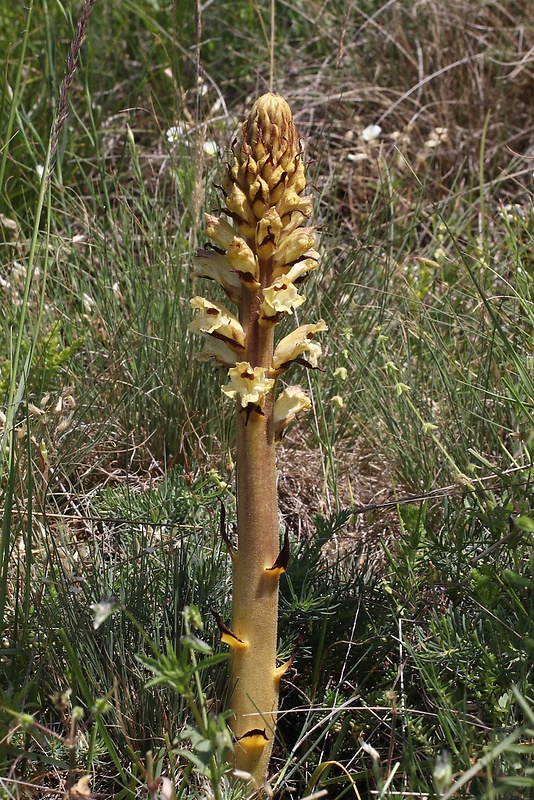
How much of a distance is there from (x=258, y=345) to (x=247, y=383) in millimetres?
90

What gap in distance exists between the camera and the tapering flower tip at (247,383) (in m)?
1.63

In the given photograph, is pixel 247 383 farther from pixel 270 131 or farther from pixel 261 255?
pixel 270 131

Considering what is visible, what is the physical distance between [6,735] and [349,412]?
1635 mm

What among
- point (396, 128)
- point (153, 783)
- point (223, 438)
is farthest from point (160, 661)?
point (396, 128)

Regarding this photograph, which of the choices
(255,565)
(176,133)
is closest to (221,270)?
(255,565)

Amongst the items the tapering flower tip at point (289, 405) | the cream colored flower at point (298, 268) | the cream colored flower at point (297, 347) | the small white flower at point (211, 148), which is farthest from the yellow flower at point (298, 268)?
the small white flower at point (211, 148)

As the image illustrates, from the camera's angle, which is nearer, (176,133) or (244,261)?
(244,261)

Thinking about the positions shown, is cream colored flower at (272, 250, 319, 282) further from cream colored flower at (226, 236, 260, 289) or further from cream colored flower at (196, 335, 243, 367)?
cream colored flower at (196, 335, 243, 367)

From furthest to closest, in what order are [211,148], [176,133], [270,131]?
[211,148]
[176,133]
[270,131]

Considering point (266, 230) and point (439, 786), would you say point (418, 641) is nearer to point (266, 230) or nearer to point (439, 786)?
point (439, 786)

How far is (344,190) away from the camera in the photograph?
4207 millimetres

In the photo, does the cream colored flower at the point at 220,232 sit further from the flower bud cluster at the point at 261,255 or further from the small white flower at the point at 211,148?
the small white flower at the point at 211,148

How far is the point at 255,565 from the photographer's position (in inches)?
67.0

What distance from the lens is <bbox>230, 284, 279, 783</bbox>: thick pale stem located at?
169 centimetres
